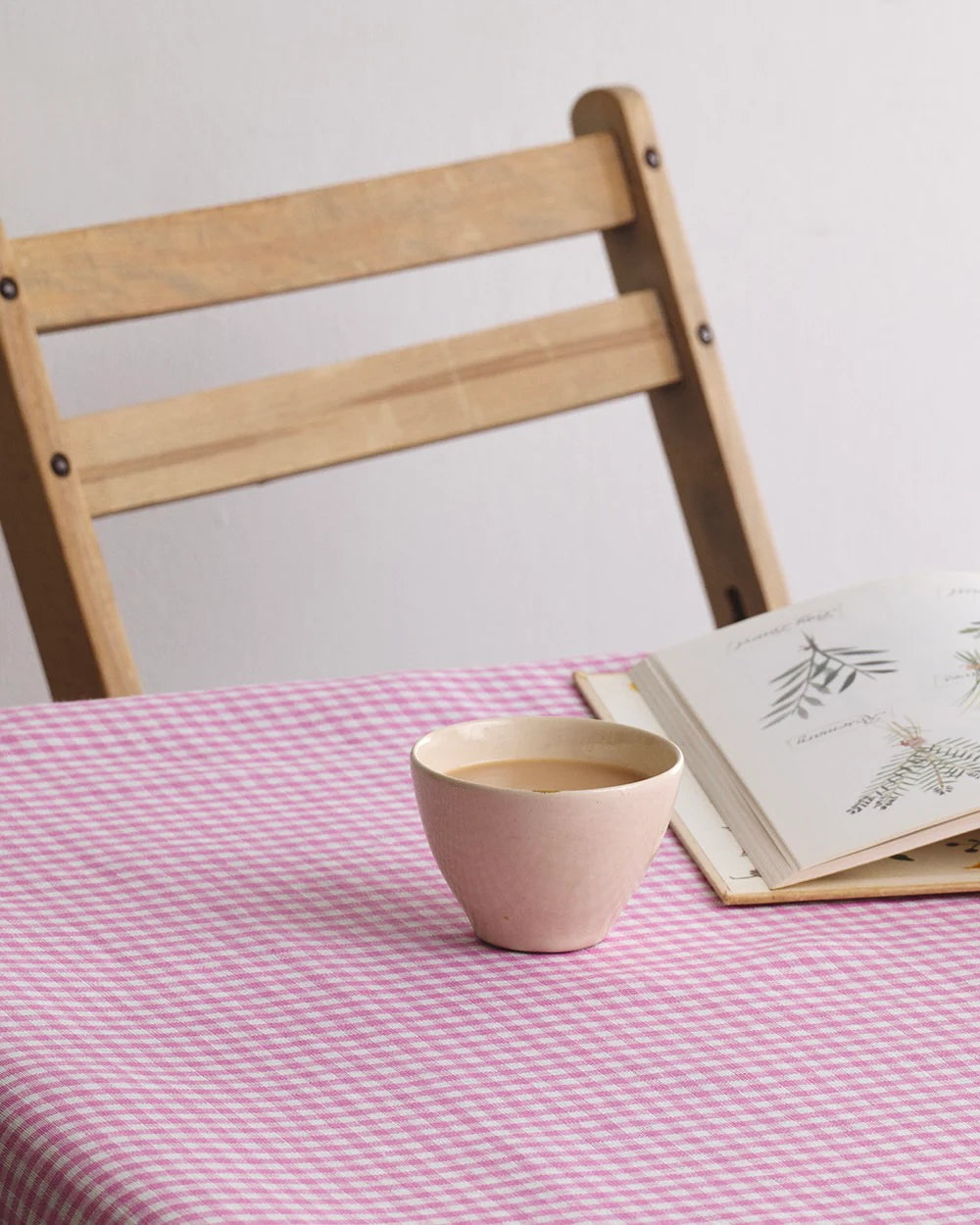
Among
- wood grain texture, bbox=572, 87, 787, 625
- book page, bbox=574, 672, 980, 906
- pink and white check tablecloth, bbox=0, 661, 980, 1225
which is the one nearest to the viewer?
pink and white check tablecloth, bbox=0, 661, 980, 1225

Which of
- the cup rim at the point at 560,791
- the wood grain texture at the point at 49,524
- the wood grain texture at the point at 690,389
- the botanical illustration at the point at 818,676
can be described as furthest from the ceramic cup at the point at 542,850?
the wood grain texture at the point at 690,389

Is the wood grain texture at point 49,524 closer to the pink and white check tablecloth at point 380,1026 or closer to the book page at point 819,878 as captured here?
the pink and white check tablecloth at point 380,1026

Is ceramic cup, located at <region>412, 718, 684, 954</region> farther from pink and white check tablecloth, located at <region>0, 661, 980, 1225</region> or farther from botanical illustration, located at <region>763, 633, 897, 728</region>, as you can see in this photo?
botanical illustration, located at <region>763, 633, 897, 728</region>

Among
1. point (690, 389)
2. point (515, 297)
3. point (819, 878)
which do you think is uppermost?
point (515, 297)

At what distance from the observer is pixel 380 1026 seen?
0.36m

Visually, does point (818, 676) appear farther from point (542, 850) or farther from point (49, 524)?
point (49, 524)

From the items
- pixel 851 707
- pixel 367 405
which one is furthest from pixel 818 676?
pixel 367 405

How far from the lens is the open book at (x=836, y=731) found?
0.46 m

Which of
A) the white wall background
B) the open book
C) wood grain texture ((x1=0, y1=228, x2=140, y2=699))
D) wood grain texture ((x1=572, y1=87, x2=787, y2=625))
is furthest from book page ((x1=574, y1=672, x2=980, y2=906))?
the white wall background

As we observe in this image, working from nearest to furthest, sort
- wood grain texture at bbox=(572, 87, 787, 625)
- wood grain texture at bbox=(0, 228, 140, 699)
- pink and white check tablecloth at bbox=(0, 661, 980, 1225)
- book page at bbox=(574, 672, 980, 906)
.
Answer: pink and white check tablecloth at bbox=(0, 661, 980, 1225) → book page at bbox=(574, 672, 980, 906) → wood grain texture at bbox=(0, 228, 140, 699) → wood grain texture at bbox=(572, 87, 787, 625)

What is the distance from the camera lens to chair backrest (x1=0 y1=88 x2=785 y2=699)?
714 millimetres

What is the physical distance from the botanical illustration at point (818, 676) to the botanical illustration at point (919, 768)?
0.03 metres

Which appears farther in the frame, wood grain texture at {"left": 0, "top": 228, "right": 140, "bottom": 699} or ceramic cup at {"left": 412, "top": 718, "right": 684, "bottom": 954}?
wood grain texture at {"left": 0, "top": 228, "right": 140, "bottom": 699}

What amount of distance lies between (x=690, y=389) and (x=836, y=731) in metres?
0.43
